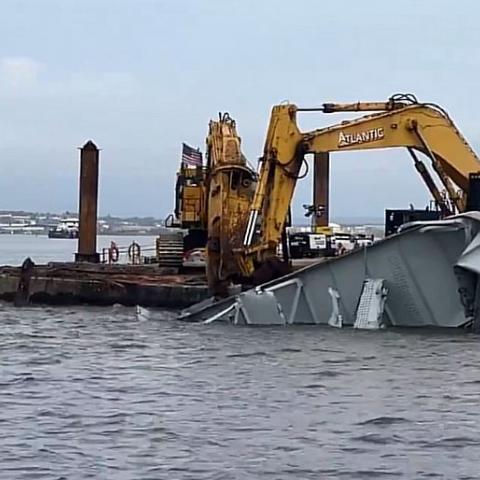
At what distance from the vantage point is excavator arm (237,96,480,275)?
32.8 metres

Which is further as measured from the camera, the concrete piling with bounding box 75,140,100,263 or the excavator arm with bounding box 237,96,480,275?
the concrete piling with bounding box 75,140,100,263

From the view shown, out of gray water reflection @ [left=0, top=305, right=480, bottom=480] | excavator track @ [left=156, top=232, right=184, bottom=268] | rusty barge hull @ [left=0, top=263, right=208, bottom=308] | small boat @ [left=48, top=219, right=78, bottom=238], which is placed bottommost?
gray water reflection @ [left=0, top=305, right=480, bottom=480]

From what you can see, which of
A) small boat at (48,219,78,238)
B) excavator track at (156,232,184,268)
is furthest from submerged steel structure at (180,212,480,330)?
small boat at (48,219,78,238)

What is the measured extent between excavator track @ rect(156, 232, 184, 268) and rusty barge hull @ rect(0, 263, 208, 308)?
312 cm

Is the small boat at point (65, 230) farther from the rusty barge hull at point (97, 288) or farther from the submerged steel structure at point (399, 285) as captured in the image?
the submerged steel structure at point (399, 285)

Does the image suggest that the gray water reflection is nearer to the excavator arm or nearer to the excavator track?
the excavator arm

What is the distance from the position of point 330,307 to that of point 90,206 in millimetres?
23742

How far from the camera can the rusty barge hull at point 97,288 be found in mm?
36594

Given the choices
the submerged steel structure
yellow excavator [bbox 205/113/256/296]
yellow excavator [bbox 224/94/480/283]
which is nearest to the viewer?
the submerged steel structure

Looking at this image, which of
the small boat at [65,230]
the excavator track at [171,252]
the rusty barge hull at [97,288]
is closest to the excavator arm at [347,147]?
the rusty barge hull at [97,288]

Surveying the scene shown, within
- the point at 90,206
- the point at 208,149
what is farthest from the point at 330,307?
the point at 90,206

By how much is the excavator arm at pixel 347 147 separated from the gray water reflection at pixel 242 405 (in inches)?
274

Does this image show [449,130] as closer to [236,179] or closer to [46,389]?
[236,179]

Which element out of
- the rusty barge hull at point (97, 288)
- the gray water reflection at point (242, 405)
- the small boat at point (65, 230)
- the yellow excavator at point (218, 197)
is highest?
the small boat at point (65, 230)
